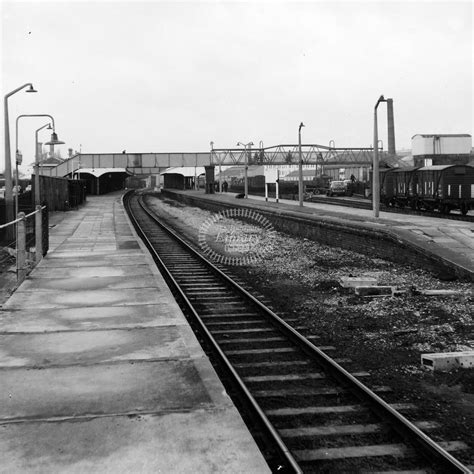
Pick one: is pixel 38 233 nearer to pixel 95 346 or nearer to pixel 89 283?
pixel 89 283

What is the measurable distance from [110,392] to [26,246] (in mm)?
11737

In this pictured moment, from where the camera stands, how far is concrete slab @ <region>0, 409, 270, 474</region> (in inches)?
174

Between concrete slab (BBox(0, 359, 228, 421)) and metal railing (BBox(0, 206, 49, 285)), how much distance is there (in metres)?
5.78

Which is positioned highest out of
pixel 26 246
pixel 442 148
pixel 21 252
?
pixel 442 148

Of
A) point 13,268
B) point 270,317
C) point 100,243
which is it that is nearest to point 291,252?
point 100,243

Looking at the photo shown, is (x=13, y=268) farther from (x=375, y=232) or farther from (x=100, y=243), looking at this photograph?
(x=375, y=232)

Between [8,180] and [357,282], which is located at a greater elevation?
[8,180]

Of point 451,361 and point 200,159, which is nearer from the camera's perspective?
point 451,361

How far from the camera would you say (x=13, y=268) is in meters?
17.6

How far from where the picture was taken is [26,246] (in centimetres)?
1677

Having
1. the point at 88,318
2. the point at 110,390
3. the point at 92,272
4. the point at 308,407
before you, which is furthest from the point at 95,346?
the point at 92,272

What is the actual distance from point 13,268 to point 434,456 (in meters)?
15.3

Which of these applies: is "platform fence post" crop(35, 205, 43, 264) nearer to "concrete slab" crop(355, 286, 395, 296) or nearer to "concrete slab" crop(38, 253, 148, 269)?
"concrete slab" crop(38, 253, 148, 269)

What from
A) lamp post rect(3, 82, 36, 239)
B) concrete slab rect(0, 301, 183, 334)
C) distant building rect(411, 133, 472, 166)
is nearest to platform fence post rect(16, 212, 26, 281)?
concrete slab rect(0, 301, 183, 334)
